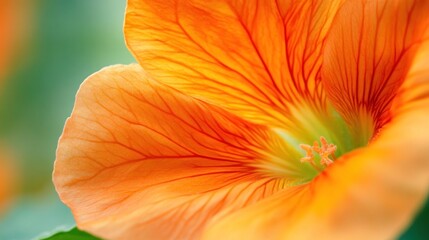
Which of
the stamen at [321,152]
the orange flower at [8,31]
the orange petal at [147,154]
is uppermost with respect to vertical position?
the orange petal at [147,154]

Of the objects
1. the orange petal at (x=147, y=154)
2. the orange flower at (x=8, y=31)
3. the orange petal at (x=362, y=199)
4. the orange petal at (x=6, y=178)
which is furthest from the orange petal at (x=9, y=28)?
the orange petal at (x=362, y=199)

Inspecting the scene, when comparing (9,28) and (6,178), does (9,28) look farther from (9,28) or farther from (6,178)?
(6,178)

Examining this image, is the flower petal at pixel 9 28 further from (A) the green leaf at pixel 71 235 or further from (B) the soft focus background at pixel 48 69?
(A) the green leaf at pixel 71 235

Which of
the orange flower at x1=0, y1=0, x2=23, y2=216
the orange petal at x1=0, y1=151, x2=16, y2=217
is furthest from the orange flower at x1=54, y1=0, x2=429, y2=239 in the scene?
the orange flower at x1=0, y1=0, x2=23, y2=216

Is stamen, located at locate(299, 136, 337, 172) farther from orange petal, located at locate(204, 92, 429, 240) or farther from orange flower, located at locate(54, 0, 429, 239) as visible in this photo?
orange petal, located at locate(204, 92, 429, 240)

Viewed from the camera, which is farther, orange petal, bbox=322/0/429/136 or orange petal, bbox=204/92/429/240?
orange petal, bbox=322/0/429/136

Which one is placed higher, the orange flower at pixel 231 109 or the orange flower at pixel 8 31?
the orange flower at pixel 231 109

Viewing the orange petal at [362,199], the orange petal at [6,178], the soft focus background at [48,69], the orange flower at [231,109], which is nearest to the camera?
the orange petal at [362,199]

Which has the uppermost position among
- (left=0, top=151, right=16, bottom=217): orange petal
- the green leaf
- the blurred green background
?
the green leaf
